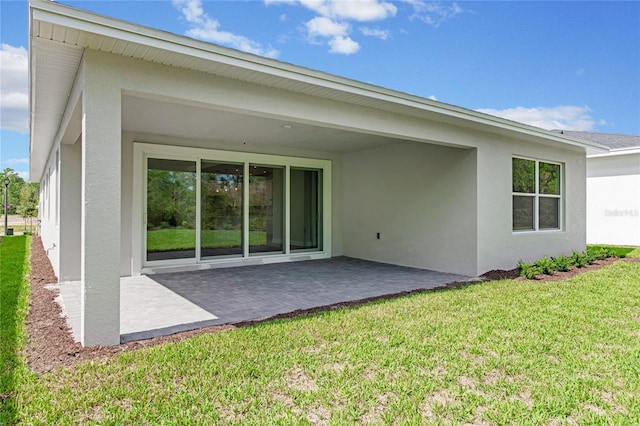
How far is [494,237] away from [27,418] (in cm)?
806

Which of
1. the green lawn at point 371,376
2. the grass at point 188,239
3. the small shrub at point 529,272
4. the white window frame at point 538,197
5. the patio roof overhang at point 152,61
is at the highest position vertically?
the patio roof overhang at point 152,61

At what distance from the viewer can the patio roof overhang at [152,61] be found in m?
3.46

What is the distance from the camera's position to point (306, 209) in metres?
10.8

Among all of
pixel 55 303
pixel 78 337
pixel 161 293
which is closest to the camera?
pixel 78 337

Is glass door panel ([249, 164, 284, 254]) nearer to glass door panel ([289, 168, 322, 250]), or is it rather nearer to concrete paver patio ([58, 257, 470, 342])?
glass door panel ([289, 168, 322, 250])

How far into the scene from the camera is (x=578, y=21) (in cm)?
1202

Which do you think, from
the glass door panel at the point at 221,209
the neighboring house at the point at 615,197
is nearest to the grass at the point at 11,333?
the glass door panel at the point at 221,209

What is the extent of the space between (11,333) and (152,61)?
3344mm

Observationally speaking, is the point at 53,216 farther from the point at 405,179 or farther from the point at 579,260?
the point at 579,260

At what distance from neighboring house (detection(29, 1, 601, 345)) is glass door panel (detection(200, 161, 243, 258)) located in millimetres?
34

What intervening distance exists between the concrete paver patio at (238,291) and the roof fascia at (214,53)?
3080 millimetres

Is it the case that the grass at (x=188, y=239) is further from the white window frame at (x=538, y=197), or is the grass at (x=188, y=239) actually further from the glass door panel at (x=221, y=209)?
the white window frame at (x=538, y=197)

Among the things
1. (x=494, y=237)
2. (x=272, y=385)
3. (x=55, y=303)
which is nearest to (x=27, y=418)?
(x=272, y=385)

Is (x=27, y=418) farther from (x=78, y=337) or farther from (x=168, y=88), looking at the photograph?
(x=168, y=88)
